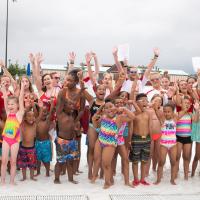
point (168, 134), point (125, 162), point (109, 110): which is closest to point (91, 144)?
point (125, 162)

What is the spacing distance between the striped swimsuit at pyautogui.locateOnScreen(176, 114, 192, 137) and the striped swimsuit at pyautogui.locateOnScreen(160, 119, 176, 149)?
200mm

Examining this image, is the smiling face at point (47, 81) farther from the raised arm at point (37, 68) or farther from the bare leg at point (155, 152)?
the bare leg at point (155, 152)

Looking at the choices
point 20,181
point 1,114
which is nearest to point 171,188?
point 20,181

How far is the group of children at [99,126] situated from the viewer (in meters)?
5.01

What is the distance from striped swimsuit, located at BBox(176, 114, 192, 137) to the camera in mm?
5445

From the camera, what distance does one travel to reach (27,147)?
5.27m

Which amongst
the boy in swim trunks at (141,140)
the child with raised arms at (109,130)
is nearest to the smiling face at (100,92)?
the child with raised arms at (109,130)

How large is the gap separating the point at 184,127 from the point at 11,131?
2902 millimetres

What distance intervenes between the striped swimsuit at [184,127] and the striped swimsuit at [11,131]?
2.70 meters

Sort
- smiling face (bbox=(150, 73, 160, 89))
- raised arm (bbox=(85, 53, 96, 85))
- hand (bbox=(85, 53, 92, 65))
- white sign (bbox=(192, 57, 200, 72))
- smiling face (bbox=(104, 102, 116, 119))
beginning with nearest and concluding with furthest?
smiling face (bbox=(104, 102, 116, 119)) → raised arm (bbox=(85, 53, 96, 85)) → hand (bbox=(85, 53, 92, 65)) → smiling face (bbox=(150, 73, 160, 89)) → white sign (bbox=(192, 57, 200, 72))

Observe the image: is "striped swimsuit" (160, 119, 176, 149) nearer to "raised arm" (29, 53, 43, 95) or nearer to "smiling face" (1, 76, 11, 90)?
"raised arm" (29, 53, 43, 95)

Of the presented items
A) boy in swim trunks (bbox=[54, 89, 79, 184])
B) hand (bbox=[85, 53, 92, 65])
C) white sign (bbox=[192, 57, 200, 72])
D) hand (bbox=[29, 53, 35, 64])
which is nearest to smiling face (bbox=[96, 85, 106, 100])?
boy in swim trunks (bbox=[54, 89, 79, 184])

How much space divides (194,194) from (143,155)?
0.96 m

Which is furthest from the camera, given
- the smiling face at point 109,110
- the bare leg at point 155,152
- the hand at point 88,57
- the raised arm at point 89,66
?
the hand at point 88,57
